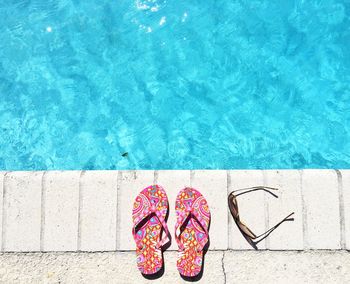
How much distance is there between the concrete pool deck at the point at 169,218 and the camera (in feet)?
9.55

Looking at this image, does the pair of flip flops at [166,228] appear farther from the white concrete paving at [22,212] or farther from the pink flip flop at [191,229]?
the white concrete paving at [22,212]

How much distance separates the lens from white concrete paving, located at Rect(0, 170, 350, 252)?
292cm

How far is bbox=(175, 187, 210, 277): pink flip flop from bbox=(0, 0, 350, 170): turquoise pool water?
0.52 meters

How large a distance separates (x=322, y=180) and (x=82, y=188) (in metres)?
1.84

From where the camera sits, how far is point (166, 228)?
2986 mm

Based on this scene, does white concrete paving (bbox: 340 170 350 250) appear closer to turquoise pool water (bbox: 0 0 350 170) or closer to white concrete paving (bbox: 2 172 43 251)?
turquoise pool water (bbox: 0 0 350 170)

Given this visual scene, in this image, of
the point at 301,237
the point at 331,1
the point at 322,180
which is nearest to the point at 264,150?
the point at 322,180

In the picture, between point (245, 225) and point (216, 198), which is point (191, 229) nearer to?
point (216, 198)

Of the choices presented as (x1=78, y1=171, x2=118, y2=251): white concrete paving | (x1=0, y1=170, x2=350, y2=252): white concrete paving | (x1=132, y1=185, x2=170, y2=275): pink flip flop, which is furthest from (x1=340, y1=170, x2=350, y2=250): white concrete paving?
(x1=78, y1=171, x2=118, y2=251): white concrete paving

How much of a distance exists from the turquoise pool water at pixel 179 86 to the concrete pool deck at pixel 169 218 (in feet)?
1.55

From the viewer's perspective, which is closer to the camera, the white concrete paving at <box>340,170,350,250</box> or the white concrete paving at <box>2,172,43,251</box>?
the white concrete paving at <box>340,170,350,250</box>

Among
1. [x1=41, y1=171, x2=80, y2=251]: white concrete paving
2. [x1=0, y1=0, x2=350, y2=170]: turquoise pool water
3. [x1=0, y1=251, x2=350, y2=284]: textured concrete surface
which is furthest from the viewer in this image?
[x1=0, y1=0, x2=350, y2=170]: turquoise pool water

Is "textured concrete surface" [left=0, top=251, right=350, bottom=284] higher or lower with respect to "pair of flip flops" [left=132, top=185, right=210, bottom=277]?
lower

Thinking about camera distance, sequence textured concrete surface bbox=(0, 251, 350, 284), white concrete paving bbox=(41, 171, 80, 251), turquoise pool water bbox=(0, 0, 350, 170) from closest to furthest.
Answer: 1. textured concrete surface bbox=(0, 251, 350, 284)
2. white concrete paving bbox=(41, 171, 80, 251)
3. turquoise pool water bbox=(0, 0, 350, 170)
